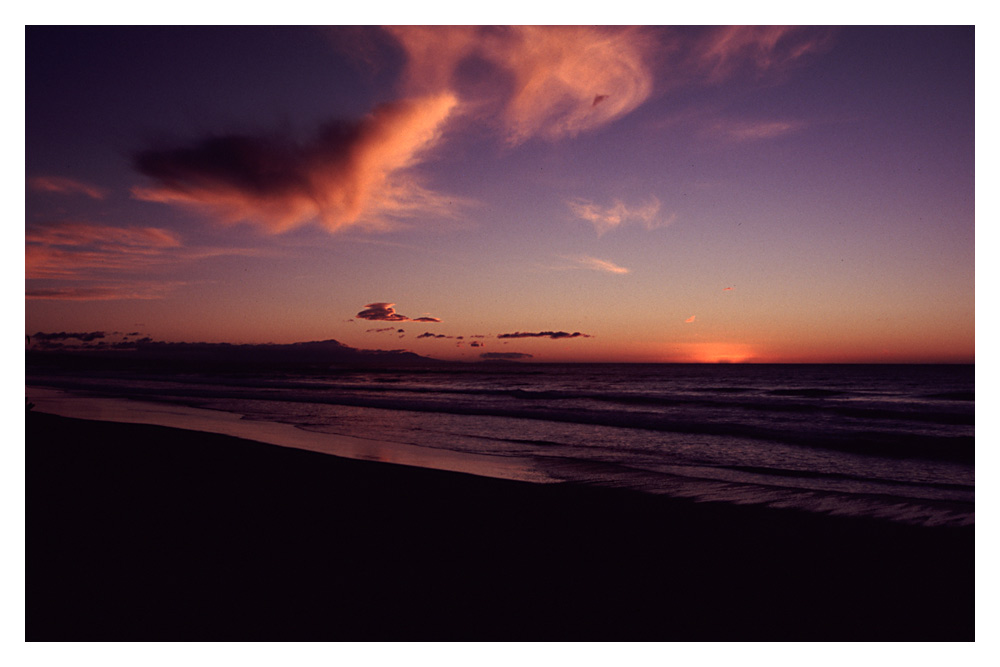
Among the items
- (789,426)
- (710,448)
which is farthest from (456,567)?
(789,426)

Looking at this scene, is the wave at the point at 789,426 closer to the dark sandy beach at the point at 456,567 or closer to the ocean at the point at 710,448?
the ocean at the point at 710,448

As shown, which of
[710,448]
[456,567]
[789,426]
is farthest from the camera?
[789,426]

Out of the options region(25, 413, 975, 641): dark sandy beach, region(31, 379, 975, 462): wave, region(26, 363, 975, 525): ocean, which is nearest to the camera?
region(25, 413, 975, 641): dark sandy beach

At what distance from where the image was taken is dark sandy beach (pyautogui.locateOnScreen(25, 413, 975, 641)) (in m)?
3.59

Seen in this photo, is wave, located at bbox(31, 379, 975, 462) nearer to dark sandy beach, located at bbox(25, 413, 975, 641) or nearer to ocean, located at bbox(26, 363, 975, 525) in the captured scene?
ocean, located at bbox(26, 363, 975, 525)

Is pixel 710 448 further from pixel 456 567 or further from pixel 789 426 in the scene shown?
pixel 456 567

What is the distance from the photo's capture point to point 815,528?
5844 mm

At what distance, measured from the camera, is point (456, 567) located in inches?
173

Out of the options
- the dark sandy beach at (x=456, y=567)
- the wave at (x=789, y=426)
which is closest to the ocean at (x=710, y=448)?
the wave at (x=789, y=426)

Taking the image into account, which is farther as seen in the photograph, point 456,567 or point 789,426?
point 789,426

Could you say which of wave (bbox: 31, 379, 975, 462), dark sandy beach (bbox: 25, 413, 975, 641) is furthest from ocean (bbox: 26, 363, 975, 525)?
dark sandy beach (bbox: 25, 413, 975, 641)

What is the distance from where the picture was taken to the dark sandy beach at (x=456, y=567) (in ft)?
11.8

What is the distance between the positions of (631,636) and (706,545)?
6.45 feet
